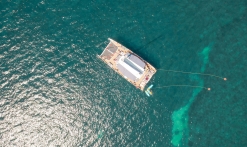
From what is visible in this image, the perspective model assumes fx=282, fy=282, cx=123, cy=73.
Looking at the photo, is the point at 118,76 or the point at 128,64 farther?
the point at 118,76

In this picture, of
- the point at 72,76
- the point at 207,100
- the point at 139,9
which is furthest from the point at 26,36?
the point at 207,100

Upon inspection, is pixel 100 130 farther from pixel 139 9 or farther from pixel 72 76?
pixel 139 9

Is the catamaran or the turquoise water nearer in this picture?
the catamaran

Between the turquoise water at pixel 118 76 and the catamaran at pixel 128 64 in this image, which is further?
the turquoise water at pixel 118 76

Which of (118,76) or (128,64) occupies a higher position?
(128,64)
